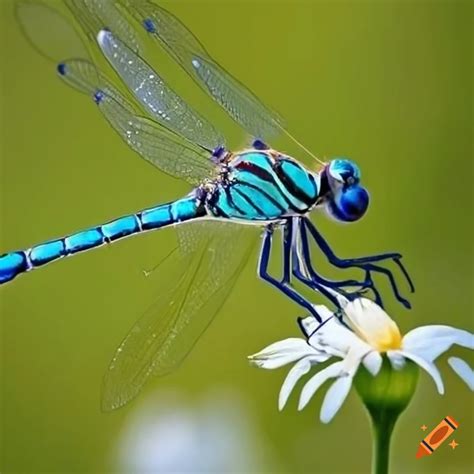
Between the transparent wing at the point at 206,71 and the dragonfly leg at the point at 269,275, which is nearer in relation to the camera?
the dragonfly leg at the point at 269,275

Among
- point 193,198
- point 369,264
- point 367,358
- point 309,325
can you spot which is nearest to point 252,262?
point 193,198

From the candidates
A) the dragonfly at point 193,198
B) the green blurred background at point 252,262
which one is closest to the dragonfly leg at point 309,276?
the dragonfly at point 193,198

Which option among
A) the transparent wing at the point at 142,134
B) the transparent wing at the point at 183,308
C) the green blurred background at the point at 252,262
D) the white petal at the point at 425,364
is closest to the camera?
the white petal at the point at 425,364

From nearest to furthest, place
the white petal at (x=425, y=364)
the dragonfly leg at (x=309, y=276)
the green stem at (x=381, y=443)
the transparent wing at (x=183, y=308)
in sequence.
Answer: the green stem at (x=381, y=443), the white petal at (x=425, y=364), the dragonfly leg at (x=309, y=276), the transparent wing at (x=183, y=308)

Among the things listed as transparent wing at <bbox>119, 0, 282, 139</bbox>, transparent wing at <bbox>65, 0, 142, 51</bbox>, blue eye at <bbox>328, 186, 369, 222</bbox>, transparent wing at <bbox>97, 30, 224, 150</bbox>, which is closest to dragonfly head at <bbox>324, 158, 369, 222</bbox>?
blue eye at <bbox>328, 186, 369, 222</bbox>

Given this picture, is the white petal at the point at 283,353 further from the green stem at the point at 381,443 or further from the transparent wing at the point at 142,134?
the transparent wing at the point at 142,134

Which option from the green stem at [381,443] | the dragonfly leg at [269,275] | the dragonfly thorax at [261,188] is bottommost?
the green stem at [381,443]

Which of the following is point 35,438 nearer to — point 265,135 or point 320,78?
point 265,135

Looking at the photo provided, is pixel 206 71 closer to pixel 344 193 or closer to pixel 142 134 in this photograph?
pixel 142 134
